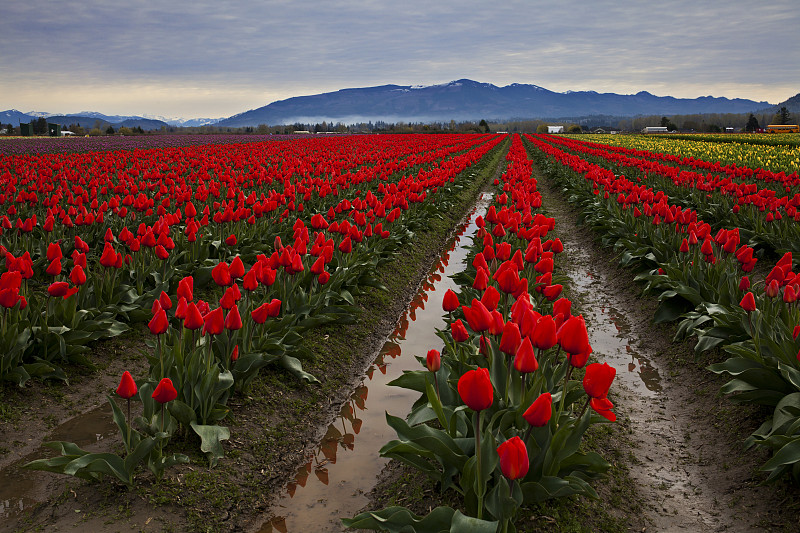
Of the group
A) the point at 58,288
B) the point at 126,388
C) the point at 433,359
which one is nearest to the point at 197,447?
the point at 126,388

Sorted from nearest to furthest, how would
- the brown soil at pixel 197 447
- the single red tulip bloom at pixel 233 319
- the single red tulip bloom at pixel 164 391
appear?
the single red tulip bloom at pixel 164 391 < the brown soil at pixel 197 447 < the single red tulip bloom at pixel 233 319

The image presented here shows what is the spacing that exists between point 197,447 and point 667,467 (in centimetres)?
358

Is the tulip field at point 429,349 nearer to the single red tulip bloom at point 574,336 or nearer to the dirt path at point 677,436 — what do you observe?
the single red tulip bloom at point 574,336

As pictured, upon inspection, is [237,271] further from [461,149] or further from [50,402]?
[461,149]

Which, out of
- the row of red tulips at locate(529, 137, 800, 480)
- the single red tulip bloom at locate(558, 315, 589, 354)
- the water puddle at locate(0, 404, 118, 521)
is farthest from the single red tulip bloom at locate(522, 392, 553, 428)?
the water puddle at locate(0, 404, 118, 521)

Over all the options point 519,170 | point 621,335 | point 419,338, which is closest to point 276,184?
point 519,170

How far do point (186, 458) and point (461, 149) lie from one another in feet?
103

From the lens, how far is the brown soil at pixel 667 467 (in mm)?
3889

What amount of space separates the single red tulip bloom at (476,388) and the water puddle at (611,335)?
3.83 meters

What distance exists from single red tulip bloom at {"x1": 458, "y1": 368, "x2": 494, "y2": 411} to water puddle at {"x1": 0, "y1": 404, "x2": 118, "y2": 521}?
117 inches

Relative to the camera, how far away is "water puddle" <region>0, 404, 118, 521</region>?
392 centimetres

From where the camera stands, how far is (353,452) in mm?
4992

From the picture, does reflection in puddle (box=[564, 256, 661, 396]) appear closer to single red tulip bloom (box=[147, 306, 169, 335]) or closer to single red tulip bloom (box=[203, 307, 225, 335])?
single red tulip bloom (box=[203, 307, 225, 335])

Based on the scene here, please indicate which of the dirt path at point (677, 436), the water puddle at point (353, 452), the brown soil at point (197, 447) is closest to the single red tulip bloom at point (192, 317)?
the brown soil at point (197, 447)
